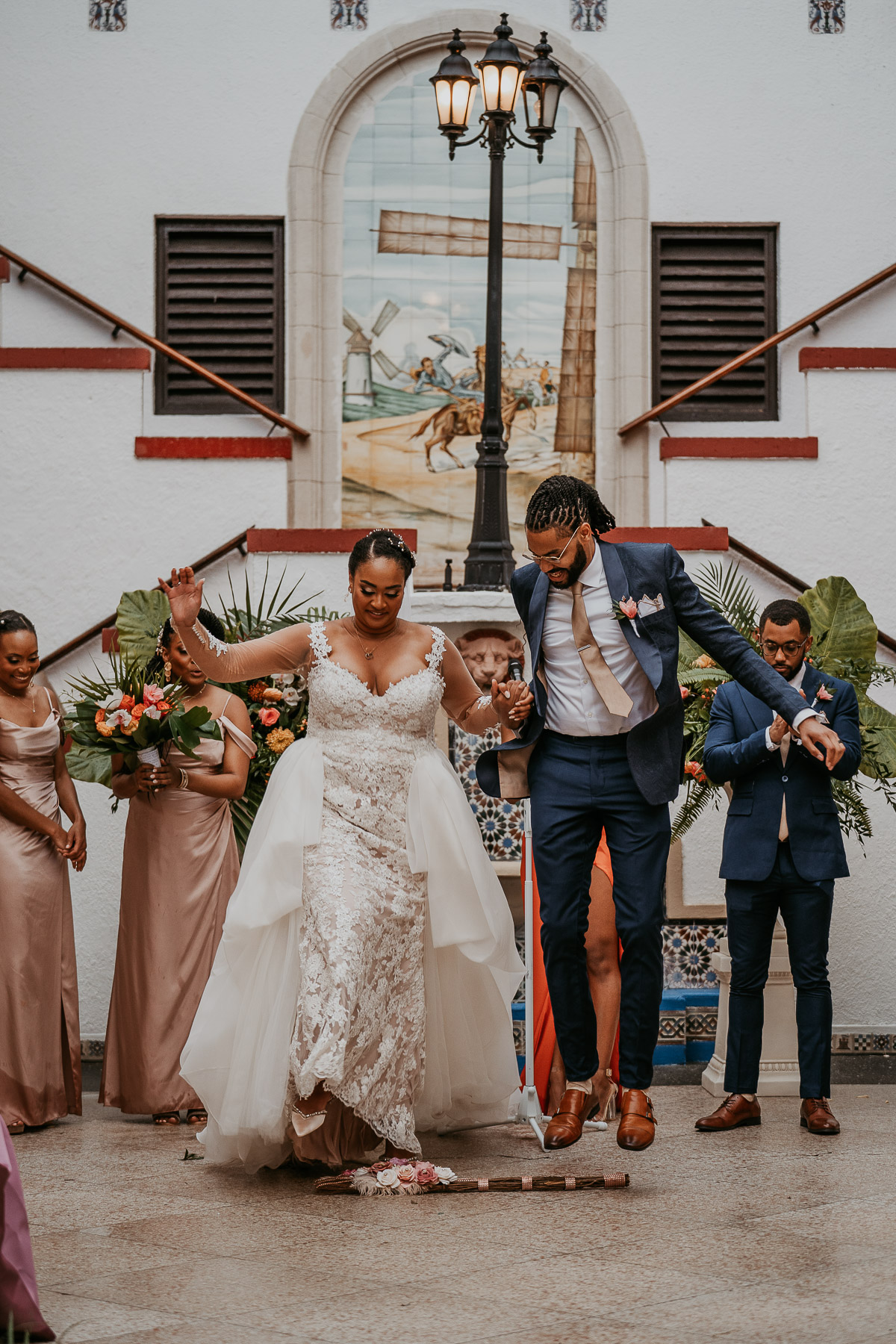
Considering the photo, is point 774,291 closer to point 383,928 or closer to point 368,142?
point 368,142

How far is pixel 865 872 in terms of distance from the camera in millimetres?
8812

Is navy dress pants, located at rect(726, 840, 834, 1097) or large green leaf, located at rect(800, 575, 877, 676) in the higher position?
large green leaf, located at rect(800, 575, 877, 676)

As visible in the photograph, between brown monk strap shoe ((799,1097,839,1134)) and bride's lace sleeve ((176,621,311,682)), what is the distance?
2557mm

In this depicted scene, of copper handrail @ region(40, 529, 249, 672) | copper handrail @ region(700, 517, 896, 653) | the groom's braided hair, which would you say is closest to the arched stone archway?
copper handrail @ region(700, 517, 896, 653)

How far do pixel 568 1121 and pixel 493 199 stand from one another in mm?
6322

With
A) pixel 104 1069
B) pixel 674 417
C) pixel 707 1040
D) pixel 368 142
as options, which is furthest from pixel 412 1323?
pixel 368 142

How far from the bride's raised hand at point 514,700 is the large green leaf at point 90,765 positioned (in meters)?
2.31

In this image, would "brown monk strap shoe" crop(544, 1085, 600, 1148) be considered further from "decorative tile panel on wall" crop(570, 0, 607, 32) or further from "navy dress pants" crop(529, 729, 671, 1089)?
"decorative tile panel on wall" crop(570, 0, 607, 32)

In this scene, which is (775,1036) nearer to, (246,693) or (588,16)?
(246,693)

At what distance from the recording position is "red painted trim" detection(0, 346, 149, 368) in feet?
32.4

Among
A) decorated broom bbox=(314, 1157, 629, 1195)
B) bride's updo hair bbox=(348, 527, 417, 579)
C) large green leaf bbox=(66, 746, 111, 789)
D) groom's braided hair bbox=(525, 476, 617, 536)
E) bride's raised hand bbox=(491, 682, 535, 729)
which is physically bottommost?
decorated broom bbox=(314, 1157, 629, 1195)

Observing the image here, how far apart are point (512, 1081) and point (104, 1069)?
194cm

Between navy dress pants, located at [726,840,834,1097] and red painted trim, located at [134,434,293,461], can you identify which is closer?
navy dress pants, located at [726,840,834,1097]

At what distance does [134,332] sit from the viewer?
10938 mm
